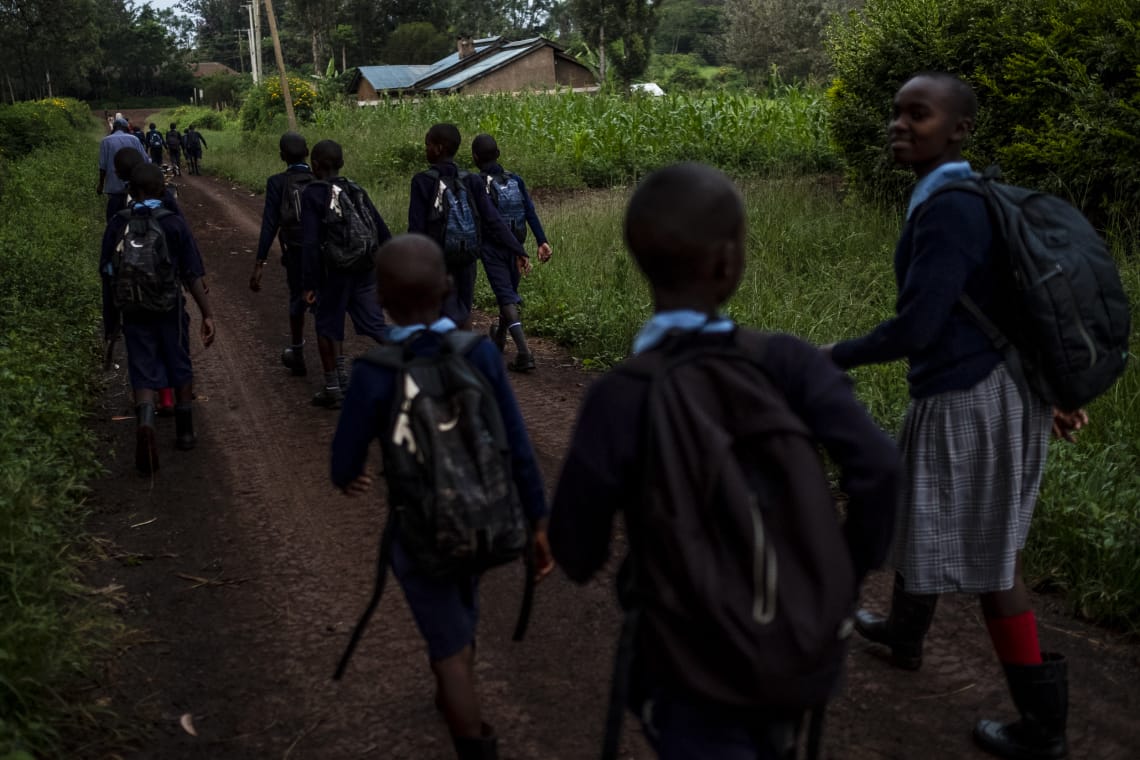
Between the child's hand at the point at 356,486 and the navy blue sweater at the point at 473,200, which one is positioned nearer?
the child's hand at the point at 356,486

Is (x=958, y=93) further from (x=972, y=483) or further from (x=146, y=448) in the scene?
(x=146, y=448)

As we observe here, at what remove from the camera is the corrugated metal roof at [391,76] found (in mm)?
54797

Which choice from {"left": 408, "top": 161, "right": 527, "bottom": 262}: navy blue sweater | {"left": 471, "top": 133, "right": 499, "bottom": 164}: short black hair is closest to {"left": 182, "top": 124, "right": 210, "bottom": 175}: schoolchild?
{"left": 471, "top": 133, "right": 499, "bottom": 164}: short black hair

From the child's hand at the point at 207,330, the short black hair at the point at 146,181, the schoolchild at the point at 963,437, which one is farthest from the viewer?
the child's hand at the point at 207,330

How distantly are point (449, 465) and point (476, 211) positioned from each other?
4.99 m

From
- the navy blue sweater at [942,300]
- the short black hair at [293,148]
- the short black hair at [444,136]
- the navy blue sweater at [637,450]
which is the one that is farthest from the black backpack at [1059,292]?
the short black hair at [293,148]

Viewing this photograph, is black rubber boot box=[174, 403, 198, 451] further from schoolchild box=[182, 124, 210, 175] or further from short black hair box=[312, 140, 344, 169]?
schoolchild box=[182, 124, 210, 175]

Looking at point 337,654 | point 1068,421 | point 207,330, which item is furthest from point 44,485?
point 1068,421

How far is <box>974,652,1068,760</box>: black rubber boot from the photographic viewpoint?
10.4 feet

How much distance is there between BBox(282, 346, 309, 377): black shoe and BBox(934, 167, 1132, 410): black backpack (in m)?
6.37

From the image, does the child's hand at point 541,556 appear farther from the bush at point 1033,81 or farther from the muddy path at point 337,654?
the bush at point 1033,81

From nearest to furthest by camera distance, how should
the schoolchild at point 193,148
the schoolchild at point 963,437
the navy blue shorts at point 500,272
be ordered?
the schoolchild at point 963,437
the navy blue shorts at point 500,272
the schoolchild at point 193,148

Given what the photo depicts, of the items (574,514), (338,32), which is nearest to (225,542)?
(574,514)

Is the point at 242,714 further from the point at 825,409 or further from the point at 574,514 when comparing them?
the point at 825,409
